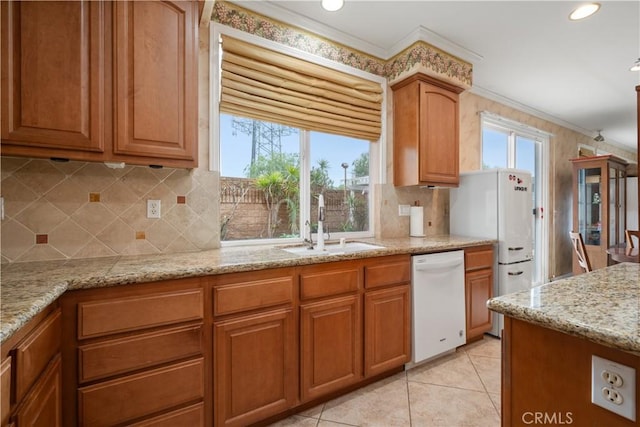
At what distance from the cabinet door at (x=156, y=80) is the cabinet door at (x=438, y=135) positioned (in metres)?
1.95

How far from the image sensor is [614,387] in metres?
0.65

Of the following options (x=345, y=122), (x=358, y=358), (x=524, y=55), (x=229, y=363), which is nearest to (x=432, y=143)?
(x=345, y=122)

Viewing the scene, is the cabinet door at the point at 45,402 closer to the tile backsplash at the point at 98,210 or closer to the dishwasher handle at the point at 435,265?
the tile backsplash at the point at 98,210

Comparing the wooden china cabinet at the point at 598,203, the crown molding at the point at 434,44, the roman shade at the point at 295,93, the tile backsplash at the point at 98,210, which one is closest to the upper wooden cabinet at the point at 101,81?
the tile backsplash at the point at 98,210

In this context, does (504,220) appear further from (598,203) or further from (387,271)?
(598,203)

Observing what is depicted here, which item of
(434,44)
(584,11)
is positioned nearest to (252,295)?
(434,44)

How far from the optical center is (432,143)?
281 cm

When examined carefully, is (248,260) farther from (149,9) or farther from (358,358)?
(149,9)

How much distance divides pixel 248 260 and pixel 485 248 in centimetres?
219

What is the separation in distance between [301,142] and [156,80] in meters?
1.22

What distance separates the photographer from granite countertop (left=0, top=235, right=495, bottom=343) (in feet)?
3.18

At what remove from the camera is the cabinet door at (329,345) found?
1776 millimetres

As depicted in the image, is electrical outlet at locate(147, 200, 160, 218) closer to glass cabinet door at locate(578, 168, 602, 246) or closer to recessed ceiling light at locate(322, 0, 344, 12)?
recessed ceiling light at locate(322, 0, 344, 12)

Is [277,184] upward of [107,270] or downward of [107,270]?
upward
